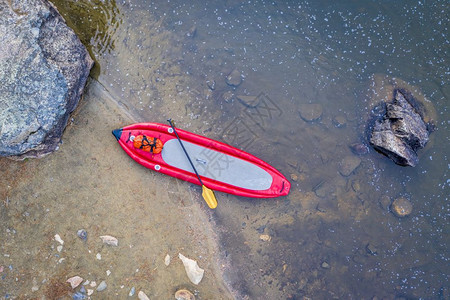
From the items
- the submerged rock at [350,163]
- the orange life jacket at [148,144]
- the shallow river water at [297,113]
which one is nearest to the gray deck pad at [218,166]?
the orange life jacket at [148,144]

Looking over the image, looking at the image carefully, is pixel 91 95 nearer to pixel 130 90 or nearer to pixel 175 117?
pixel 130 90

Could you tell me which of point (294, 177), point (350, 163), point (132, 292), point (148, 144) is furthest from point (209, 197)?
point (350, 163)

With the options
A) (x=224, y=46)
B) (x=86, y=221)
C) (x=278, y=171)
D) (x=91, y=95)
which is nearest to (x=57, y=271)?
(x=86, y=221)

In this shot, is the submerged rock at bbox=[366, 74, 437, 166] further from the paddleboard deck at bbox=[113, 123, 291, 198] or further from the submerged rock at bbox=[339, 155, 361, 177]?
the paddleboard deck at bbox=[113, 123, 291, 198]

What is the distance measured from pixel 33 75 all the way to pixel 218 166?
3.28 m

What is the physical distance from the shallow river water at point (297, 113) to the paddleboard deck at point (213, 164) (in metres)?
0.24

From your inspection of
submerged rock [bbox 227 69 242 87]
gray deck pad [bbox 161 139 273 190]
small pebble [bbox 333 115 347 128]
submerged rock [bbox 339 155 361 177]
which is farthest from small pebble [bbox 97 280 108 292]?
small pebble [bbox 333 115 347 128]

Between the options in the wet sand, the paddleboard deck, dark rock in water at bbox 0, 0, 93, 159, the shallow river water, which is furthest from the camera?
the shallow river water

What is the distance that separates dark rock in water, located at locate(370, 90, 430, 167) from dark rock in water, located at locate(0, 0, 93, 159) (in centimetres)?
530

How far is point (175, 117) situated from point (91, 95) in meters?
1.51

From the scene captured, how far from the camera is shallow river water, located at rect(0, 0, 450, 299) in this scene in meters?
5.89

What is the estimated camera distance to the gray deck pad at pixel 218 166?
568 centimetres

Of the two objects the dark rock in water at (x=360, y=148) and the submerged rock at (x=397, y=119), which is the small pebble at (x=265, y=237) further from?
the submerged rock at (x=397, y=119)

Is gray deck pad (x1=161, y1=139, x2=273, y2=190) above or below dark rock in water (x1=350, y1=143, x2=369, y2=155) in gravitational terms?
below
